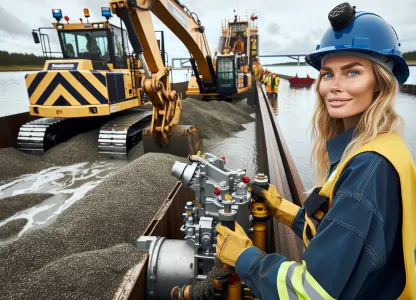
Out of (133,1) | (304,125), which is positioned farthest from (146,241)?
(304,125)

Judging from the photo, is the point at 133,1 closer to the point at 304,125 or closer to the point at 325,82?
the point at 325,82

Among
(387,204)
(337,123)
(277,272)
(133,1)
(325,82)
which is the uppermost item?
(133,1)

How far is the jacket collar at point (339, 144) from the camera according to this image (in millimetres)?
1262

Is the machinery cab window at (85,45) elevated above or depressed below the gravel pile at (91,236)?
above

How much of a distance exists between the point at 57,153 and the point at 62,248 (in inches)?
171

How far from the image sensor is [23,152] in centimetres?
664

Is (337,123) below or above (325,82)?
below

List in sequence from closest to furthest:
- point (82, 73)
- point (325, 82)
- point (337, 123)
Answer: point (325, 82) < point (337, 123) < point (82, 73)

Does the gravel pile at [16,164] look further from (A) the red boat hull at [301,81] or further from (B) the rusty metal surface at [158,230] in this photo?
(A) the red boat hull at [301,81]

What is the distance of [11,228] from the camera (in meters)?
3.59

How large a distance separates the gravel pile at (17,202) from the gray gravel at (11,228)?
13.8 inches

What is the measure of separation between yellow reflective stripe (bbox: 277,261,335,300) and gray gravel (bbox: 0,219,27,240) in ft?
12.3

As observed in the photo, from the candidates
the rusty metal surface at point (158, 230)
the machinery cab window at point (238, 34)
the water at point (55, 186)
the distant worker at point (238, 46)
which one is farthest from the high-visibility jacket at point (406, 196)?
the machinery cab window at point (238, 34)

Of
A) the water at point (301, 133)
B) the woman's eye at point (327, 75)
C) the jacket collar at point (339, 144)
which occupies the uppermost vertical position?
the woman's eye at point (327, 75)
